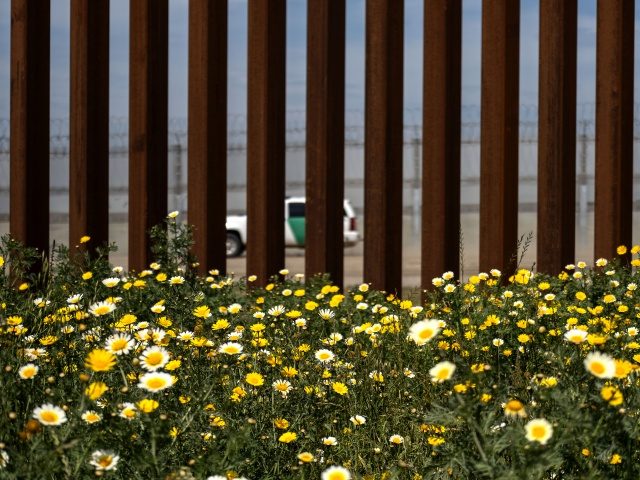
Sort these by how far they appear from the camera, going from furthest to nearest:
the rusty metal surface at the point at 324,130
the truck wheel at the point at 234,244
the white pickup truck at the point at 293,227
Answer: the truck wheel at the point at 234,244 → the white pickup truck at the point at 293,227 → the rusty metal surface at the point at 324,130

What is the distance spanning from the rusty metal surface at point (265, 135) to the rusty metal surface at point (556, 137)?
153cm

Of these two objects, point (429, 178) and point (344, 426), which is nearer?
point (344, 426)

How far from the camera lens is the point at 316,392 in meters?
2.44

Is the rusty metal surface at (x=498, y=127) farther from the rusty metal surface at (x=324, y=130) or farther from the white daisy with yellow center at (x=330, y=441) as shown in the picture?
the white daisy with yellow center at (x=330, y=441)

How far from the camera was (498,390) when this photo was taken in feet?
6.40

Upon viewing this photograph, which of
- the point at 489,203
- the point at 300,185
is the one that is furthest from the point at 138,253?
the point at 300,185

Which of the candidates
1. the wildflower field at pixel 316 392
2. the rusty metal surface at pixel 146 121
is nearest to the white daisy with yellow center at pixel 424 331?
the wildflower field at pixel 316 392

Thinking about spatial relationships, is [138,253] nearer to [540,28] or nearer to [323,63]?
[323,63]

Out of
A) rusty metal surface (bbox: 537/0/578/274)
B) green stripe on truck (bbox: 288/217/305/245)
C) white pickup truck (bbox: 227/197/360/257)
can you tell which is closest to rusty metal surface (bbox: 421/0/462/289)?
rusty metal surface (bbox: 537/0/578/274)

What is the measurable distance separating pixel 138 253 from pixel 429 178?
1.63 m

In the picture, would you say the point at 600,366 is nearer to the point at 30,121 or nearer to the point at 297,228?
the point at 30,121

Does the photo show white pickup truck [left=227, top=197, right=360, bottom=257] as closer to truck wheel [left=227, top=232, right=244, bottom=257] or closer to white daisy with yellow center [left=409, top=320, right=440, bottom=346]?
truck wheel [left=227, top=232, right=244, bottom=257]

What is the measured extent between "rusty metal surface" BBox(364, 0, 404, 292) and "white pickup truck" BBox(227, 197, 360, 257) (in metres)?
16.9

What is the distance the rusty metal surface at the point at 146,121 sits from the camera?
4.79 metres
